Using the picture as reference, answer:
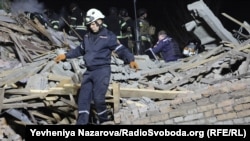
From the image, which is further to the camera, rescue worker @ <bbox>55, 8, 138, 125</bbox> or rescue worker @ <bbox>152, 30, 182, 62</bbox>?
rescue worker @ <bbox>152, 30, 182, 62</bbox>

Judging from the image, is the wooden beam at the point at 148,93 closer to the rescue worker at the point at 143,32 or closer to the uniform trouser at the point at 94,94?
the uniform trouser at the point at 94,94

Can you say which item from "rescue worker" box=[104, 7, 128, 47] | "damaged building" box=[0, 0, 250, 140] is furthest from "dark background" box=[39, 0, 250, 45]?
"damaged building" box=[0, 0, 250, 140]

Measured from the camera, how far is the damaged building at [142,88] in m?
6.41

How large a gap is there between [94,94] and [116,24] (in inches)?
230

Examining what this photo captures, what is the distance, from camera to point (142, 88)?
27.2 ft

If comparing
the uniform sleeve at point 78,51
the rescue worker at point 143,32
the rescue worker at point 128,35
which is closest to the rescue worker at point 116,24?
the rescue worker at point 128,35

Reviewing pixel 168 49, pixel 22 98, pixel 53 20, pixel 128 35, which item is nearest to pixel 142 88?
pixel 22 98

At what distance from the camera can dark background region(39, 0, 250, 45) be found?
15.3 m

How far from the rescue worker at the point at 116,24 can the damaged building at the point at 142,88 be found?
259 centimetres

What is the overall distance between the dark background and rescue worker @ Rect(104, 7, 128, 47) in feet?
9.91

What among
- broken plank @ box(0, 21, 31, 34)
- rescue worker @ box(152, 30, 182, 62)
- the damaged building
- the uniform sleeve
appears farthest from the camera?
broken plank @ box(0, 21, 31, 34)

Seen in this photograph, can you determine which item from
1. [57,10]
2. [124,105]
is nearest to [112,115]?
[124,105]

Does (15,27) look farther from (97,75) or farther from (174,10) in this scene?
(174,10)

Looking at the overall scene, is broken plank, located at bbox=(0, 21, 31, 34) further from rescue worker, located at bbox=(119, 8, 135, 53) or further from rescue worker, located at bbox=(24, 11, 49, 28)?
rescue worker, located at bbox=(119, 8, 135, 53)
